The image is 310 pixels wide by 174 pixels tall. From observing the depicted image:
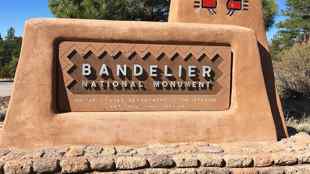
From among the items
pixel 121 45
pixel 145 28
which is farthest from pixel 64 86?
pixel 145 28

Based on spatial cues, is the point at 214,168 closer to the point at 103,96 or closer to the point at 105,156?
the point at 105,156

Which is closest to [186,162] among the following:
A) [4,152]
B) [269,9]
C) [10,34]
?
[4,152]

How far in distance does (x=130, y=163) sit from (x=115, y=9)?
12.5 m

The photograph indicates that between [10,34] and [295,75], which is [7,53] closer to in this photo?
[10,34]

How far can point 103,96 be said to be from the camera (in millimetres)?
7008

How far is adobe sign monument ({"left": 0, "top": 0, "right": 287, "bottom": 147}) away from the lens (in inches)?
261

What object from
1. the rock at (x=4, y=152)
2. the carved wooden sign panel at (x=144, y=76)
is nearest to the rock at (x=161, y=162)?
the carved wooden sign panel at (x=144, y=76)

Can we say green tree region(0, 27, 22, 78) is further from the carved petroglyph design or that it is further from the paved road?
the carved petroglyph design

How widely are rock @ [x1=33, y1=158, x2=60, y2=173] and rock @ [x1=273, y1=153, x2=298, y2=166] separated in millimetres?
3322

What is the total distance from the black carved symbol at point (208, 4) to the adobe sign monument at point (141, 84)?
19mm

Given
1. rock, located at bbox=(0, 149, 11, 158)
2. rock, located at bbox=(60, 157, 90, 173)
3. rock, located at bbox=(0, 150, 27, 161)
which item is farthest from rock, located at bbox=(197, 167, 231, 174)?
rock, located at bbox=(0, 149, 11, 158)

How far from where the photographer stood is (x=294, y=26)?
104 feet

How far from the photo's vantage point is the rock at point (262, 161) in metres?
6.34

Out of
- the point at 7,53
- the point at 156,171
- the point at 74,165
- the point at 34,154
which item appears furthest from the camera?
the point at 7,53
